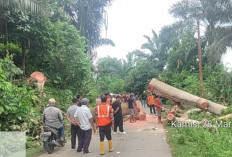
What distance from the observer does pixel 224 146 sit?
5.98 metres

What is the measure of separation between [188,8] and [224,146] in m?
22.1

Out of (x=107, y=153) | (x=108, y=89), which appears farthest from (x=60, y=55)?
(x=108, y=89)

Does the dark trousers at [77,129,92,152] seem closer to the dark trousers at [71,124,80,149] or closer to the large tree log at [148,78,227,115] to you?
the dark trousers at [71,124,80,149]

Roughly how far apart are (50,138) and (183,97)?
7457 mm

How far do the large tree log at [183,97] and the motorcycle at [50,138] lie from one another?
7.03m

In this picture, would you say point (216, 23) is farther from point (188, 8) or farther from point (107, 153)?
point (107, 153)

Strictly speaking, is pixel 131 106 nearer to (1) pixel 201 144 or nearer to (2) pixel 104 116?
(2) pixel 104 116

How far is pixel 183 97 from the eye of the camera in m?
13.0

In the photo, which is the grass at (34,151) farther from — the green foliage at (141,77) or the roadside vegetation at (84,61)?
the green foliage at (141,77)

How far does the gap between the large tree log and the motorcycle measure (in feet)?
23.1

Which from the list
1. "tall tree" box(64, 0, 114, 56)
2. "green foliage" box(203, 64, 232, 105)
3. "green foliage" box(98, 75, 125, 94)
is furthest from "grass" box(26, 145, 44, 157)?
"green foliage" box(98, 75, 125, 94)

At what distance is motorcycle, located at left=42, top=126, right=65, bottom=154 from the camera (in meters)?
7.52

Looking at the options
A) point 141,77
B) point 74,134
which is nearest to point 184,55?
point 141,77

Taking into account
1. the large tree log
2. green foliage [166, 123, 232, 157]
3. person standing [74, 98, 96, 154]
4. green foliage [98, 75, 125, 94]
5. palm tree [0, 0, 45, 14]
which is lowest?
green foliage [166, 123, 232, 157]
